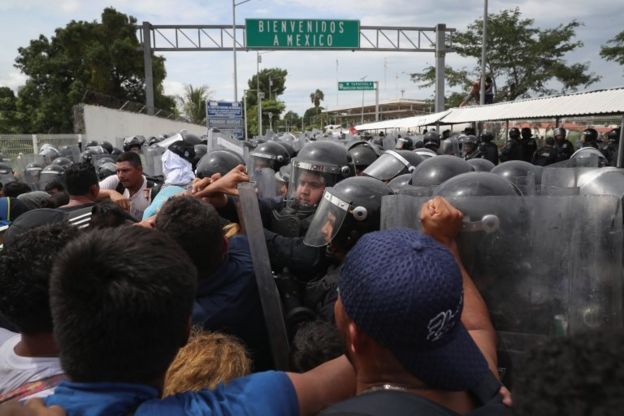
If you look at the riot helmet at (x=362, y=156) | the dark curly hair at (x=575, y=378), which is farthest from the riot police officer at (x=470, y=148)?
the dark curly hair at (x=575, y=378)

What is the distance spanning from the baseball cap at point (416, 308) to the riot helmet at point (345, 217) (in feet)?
4.29

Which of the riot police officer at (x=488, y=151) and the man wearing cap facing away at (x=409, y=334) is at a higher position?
the riot police officer at (x=488, y=151)

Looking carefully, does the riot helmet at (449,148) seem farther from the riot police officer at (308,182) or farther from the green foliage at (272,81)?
the green foliage at (272,81)

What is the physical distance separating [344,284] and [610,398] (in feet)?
2.01

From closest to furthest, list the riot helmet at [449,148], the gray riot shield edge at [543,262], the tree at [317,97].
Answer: the gray riot shield edge at [543,262] → the riot helmet at [449,148] → the tree at [317,97]

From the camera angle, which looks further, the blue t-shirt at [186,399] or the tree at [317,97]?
the tree at [317,97]

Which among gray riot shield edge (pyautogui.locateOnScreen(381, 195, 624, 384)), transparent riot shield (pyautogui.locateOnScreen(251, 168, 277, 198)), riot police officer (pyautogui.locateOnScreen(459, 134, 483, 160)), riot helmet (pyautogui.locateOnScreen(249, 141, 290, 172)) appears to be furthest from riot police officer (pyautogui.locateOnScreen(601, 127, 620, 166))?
gray riot shield edge (pyautogui.locateOnScreen(381, 195, 624, 384))

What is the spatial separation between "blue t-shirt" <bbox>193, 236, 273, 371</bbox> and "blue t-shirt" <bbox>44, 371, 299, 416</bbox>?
2.44 ft

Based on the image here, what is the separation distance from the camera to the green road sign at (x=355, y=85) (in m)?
44.3

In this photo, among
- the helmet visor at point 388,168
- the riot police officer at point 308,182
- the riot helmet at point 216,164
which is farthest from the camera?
the helmet visor at point 388,168

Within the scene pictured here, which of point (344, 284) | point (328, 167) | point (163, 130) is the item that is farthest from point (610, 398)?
point (163, 130)

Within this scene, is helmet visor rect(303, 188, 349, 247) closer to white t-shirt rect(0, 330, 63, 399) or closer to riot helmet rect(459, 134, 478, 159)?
white t-shirt rect(0, 330, 63, 399)

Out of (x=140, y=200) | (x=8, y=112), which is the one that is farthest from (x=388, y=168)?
(x=8, y=112)

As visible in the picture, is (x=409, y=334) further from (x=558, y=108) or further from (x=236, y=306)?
(x=558, y=108)
